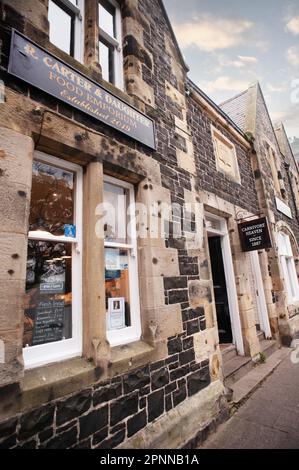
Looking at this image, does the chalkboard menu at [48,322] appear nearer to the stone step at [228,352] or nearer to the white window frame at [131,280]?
the white window frame at [131,280]

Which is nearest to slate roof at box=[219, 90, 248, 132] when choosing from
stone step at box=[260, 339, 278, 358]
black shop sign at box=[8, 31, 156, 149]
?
black shop sign at box=[8, 31, 156, 149]

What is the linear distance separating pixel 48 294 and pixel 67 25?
3583 millimetres

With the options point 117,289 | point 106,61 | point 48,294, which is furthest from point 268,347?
point 106,61

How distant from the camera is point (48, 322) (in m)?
Answer: 2.23

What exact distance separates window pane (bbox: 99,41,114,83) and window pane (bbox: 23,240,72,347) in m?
2.76

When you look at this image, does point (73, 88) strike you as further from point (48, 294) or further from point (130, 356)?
point (130, 356)

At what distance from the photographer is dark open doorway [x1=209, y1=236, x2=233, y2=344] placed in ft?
17.8

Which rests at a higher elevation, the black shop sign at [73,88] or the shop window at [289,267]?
the black shop sign at [73,88]

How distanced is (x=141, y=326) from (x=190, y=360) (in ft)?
2.93

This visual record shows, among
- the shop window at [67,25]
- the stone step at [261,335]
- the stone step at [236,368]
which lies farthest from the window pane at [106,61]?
the stone step at [261,335]

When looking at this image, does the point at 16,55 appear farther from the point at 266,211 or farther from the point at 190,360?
the point at 266,211

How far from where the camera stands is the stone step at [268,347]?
5.64 m

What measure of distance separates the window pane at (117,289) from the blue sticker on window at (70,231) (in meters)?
0.48

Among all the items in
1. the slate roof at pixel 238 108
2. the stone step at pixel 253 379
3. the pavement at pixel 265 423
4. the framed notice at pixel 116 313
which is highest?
the slate roof at pixel 238 108
